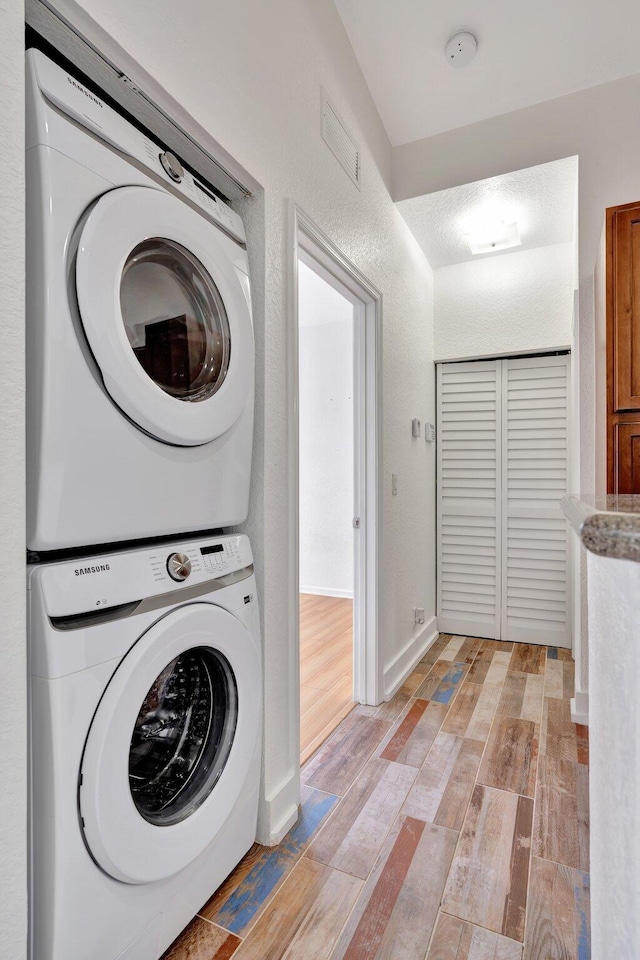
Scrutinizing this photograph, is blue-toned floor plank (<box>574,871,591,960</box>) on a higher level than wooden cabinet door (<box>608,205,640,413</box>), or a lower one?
lower

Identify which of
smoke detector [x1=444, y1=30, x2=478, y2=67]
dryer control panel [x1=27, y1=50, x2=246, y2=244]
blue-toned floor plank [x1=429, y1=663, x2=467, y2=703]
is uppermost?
smoke detector [x1=444, y1=30, x2=478, y2=67]

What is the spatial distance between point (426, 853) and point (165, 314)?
1.65m

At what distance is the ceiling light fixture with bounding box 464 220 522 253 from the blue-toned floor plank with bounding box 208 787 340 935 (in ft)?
9.82

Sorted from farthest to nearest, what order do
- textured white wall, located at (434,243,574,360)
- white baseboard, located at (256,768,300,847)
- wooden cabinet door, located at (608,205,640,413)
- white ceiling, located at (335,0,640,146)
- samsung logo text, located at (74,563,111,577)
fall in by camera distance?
textured white wall, located at (434,243,574,360)
white ceiling, located at (335,0,640,146)
wooden cabinet door, located at (608,205,640,413)
white baseboard, located at (256,768,300,847)
samsung logo text, located at (74,563,111,577)

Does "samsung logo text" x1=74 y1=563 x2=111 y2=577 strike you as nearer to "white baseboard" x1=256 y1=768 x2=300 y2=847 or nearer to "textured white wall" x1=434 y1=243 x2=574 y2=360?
"white baseboard" x1=256 y1=768 x2=300 y2=847

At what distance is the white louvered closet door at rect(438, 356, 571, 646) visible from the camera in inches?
127

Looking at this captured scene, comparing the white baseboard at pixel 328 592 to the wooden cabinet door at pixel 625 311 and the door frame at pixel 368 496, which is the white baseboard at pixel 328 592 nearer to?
the door frame at pixel 368 496

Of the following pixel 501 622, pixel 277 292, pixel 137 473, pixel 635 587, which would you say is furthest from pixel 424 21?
pixel 501 622

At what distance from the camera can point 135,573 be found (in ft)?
3.37

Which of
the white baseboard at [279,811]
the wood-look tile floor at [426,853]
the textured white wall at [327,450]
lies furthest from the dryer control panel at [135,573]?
the textured white wall at [327,450]

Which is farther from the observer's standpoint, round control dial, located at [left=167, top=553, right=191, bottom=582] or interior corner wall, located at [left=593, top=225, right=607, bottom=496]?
interior corner wall, located at [left=593, top=225, right=607, bottom=496]

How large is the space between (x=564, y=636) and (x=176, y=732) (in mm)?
2813

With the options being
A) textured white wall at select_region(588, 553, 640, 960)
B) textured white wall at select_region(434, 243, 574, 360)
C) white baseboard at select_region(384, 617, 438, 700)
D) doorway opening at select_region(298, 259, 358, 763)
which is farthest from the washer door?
doorway opening at select_region(298, 259, 358, 763)

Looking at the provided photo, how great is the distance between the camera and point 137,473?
1035 mm
